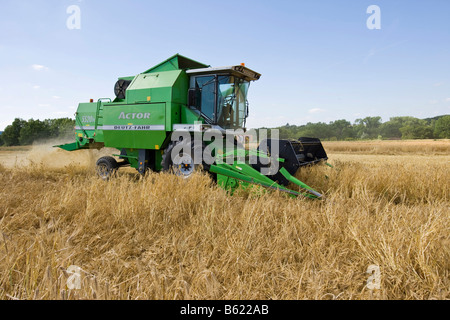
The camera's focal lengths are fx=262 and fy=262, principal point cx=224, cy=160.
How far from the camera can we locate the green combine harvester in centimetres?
512

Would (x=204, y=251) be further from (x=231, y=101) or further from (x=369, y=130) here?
(x=369, y=130)

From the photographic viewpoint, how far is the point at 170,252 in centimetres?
208

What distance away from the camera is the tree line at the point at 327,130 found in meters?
28.9

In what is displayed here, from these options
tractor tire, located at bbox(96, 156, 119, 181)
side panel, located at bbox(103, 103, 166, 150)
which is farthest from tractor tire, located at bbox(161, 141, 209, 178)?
tractor tire, located at bbox(96, 156, 119, 181)

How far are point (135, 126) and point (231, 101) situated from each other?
2.35m

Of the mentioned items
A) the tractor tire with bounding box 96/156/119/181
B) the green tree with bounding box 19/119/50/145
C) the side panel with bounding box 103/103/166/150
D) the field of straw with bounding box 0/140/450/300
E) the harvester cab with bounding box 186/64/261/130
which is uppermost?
the green tree with bounding box 19/119/50/145

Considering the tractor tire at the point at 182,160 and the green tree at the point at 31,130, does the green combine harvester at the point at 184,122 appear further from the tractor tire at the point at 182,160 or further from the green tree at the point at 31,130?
the green tree at the point at 31,130

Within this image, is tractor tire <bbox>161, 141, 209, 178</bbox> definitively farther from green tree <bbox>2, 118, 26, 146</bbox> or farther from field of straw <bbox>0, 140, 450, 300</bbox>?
green tree <bbox>2, 118, 26, 146</bbox>

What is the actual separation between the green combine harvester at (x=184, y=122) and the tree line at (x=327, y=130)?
3.61ft

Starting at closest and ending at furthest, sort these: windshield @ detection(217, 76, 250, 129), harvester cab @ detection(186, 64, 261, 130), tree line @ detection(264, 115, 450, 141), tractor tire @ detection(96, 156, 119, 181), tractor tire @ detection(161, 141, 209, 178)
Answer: tractor tire @ detection(161, 141, 209, 178) → harvester cab @ detection(186, 64, 261, 130) → windshield @ detection(217, 76, 250, 129) → tractor tire @ detection(96, 156, 119, 181) → tree line @ detection(264, 115, 450, 141)

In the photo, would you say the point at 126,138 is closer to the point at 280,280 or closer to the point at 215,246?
the point at 215,246

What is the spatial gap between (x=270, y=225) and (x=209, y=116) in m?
3.79

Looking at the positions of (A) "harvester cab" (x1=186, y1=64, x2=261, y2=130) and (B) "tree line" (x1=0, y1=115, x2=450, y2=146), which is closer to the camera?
(A) "harvester cab" (x1=186, y1=64, x2=261, y2=130)
